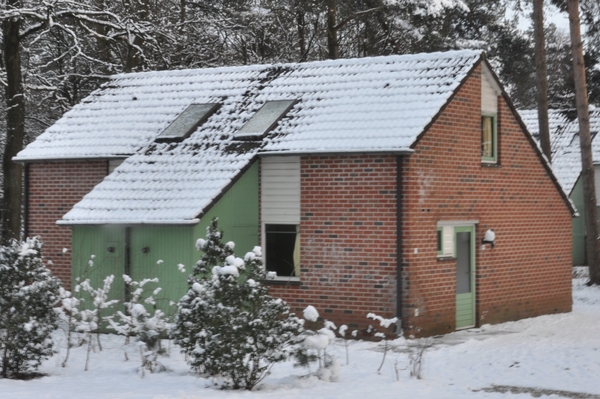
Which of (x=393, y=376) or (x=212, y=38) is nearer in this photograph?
(x=393, y=376)

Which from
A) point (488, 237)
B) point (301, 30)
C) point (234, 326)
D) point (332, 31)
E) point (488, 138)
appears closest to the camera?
point (234, 326)

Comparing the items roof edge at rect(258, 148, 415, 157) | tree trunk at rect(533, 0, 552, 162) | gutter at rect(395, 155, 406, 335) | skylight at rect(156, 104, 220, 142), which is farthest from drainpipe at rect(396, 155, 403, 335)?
tree trunk at rect(533, 0, 552, 162)

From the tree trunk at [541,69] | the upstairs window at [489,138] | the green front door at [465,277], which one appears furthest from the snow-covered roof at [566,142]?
the green front door at [465,277]

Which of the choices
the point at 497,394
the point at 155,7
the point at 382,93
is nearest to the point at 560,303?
the point at 382,93

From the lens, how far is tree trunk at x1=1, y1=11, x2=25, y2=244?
24766 millimetres

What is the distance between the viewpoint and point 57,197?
22828mm

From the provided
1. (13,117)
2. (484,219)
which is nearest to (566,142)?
(484,219)

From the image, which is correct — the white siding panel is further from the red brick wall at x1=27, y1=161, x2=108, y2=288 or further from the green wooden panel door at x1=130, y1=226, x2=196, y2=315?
the red brick wall at x1=27, y1=161, x2=108, y2=288

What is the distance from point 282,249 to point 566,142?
2099cm

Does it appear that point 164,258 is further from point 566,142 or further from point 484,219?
point 566,142

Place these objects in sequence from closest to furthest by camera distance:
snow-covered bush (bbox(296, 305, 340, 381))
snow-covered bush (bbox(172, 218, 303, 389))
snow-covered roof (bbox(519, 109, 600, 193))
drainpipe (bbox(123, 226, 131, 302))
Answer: snow-covered bush (bbox(172, 218, 303, 389)) < snow-covered bush (bbox(296, 305, 340, 381)) < drainpipe (bbox(123, 226, 131, 302)) < snow-covered roof (bbox(519, 109, 600, 193))

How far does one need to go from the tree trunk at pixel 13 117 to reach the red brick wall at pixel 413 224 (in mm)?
7433

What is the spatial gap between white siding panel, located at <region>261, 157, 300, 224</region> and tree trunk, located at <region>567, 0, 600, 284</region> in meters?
11.8

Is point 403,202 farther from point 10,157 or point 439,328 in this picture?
point 10,157
